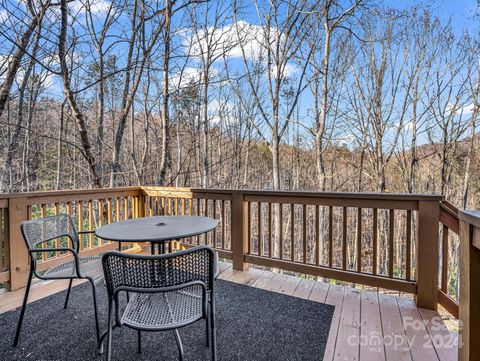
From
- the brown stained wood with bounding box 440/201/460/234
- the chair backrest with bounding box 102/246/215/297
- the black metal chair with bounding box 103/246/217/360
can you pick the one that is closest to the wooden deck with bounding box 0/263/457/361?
the brown stained wood with bounding box 440/201/460/234

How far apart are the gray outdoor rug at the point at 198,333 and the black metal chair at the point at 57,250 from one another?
5.8 inches

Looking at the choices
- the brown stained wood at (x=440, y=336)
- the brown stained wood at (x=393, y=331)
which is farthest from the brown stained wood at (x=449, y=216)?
the brown stained wood at (x=393, y=331)

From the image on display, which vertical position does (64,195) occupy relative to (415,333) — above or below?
above

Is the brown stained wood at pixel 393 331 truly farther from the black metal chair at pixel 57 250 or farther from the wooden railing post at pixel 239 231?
the black metal chair at pixel 57 250

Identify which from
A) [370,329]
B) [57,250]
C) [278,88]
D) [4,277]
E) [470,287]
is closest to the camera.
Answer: [470,287]

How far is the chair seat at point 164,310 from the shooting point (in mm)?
1276

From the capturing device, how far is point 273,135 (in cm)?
833

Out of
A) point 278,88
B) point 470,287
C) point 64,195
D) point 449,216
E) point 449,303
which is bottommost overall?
point 449,303

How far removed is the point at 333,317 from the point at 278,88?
6.90m

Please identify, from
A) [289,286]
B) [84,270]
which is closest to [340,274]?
[289,286]

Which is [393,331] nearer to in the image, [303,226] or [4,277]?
[303,226]

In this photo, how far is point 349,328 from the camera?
2.07m

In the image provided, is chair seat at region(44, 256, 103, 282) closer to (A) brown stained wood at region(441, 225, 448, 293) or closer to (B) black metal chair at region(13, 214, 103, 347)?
(B) black metal chair at region(13, 214, 103, 347)

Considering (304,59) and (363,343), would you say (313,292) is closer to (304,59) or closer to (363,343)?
(363,343)
